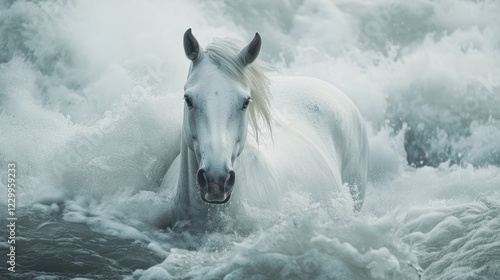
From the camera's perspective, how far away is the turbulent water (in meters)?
3.03

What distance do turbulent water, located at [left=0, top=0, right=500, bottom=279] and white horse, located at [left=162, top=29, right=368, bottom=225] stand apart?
0.55ft

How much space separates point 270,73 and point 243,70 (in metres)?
4.83

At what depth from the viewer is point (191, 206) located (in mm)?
3453

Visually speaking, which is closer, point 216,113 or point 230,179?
point 230,179

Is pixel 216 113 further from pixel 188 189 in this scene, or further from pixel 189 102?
pixel 188 189

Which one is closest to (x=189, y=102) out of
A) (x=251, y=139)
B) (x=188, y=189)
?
(x=188, y=189)

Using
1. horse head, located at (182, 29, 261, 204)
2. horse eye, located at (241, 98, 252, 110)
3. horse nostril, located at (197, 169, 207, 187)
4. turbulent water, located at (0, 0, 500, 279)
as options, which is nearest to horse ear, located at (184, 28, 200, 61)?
horse head, located at (182, 29, 261, 204)

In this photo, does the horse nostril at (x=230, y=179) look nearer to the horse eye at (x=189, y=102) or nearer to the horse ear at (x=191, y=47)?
the horse eye at (x=189, y=102)

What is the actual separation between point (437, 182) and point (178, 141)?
136 inches

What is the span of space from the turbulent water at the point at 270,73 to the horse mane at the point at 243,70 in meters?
0.57

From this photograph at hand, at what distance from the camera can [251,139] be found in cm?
377

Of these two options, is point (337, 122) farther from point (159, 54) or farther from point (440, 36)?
point (440, 36)

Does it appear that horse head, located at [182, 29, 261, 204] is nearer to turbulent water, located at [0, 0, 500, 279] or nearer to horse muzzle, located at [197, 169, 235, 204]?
horse muzzle, located at [197, 169, 235, 204]

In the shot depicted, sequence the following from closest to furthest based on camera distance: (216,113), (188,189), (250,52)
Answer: (216,113) < (250,52) < (188,189)
